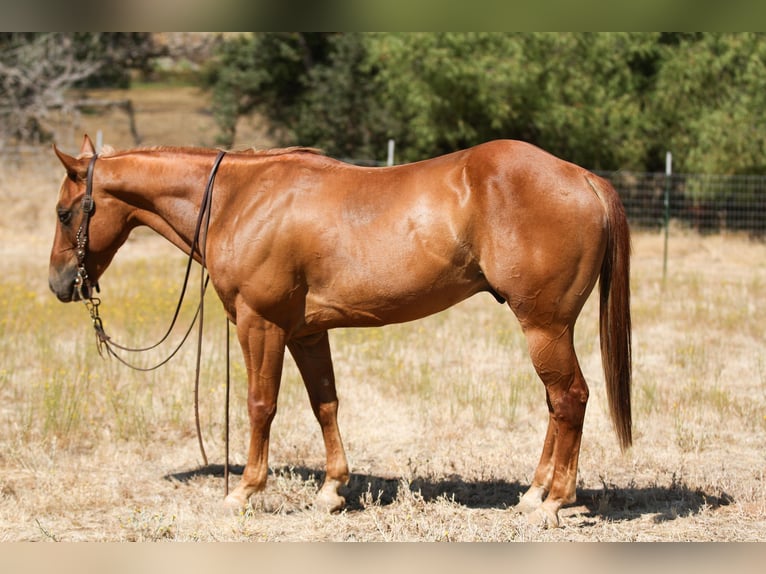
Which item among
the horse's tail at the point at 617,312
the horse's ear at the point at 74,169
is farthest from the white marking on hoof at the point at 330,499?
the horse's ear at the point at 74,169

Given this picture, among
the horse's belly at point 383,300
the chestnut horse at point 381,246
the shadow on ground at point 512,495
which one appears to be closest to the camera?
the chestnut horse at point 381,246

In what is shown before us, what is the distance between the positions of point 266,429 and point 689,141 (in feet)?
55.1

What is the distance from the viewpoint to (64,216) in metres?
5.00

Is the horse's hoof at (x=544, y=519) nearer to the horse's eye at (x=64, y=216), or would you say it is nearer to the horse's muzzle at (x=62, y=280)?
the horse's muzzle at (x=62, y=280)

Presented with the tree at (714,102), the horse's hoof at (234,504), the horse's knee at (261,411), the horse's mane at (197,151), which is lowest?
the horse's hoof at (234,504)

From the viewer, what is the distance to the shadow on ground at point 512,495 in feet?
16.5

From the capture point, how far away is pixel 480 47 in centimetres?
1839

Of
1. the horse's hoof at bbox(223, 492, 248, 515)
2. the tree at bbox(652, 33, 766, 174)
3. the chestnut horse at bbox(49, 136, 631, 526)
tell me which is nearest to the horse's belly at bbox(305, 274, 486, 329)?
the chestnut horse at bbox(49, 136, 631, 526)

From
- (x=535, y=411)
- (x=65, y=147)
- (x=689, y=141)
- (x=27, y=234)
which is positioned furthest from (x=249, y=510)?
(x=65, y=147)

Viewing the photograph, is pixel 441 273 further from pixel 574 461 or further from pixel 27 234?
pixel 27 234

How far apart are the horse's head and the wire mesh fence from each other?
44.9 feet

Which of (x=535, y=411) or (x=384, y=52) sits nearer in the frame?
(x=535, y=411)

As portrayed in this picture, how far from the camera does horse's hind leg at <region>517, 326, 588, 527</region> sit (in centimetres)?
455

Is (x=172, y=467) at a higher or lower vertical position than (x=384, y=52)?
lower
